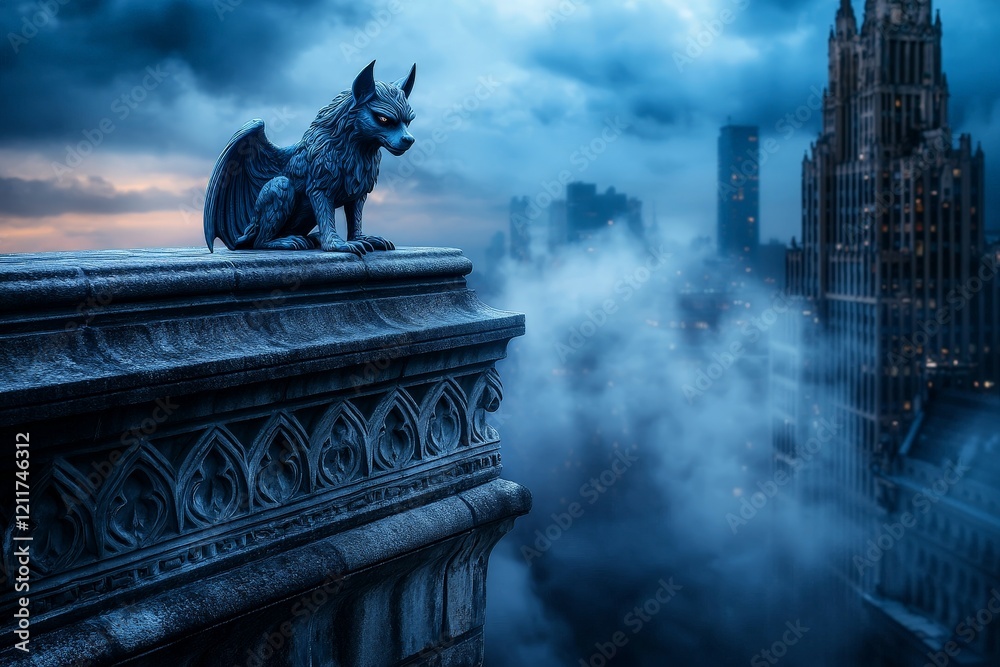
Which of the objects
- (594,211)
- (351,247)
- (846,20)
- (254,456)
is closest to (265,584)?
(254,456)

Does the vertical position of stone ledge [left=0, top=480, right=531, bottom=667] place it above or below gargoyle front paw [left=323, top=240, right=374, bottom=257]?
below

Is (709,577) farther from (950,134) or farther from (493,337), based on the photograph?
(493,337)

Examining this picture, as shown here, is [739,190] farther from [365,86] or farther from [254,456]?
[254,456]

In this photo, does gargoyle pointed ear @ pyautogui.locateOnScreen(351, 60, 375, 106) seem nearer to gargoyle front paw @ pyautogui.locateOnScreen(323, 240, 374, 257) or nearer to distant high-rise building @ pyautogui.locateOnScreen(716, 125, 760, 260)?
gargoyle front paw @ pyautogui.locateOnScreen(323, 240, 374, 257)

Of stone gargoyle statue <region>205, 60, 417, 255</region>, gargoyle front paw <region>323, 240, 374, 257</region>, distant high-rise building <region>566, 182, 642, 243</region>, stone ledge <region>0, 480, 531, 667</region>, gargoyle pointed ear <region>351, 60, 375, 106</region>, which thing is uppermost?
distant high-rise building <region>566, 182, 642, 243</region>

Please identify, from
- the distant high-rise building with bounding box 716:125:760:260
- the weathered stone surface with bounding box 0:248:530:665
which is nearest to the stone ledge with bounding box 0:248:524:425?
the weathered stone surface with bounding box 0:248:530:665

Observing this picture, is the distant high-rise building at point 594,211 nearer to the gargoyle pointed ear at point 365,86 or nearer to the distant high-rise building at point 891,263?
the distant high-rise building at point 891,263

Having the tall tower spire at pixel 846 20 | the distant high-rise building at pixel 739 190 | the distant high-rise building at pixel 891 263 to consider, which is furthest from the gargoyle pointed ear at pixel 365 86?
the distant high-rise building at pixel 739 190
